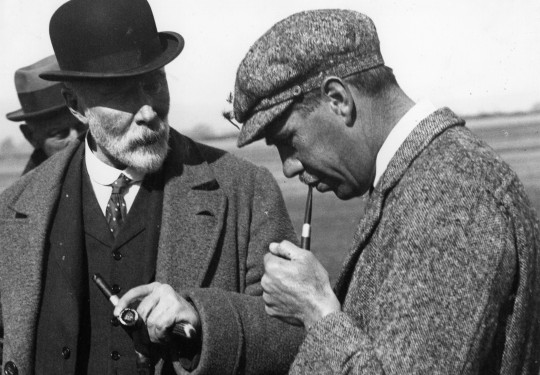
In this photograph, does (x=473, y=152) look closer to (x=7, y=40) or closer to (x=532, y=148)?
(x=532, y=148)

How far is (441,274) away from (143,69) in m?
1.73

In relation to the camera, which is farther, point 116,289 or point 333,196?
point 333,196

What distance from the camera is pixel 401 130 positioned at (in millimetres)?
2137

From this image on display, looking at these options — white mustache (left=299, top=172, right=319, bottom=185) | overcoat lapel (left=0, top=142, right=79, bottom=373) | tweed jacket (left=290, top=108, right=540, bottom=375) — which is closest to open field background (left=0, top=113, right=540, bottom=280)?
overcoat lapel (left=0, top=142, right=79, bottom=373)

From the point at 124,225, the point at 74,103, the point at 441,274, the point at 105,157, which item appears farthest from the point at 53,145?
the point at 441,274

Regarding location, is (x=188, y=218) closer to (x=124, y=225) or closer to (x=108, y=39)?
(x=124, y=225)

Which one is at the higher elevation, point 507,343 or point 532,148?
point 507,343

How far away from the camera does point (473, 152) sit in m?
1.97

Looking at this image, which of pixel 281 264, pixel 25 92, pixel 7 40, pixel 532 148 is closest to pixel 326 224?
pixel 532 148

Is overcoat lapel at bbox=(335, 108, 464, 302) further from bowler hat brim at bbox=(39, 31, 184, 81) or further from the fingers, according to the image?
bowler hat brim at bbox=(39, 31, 184, 81)

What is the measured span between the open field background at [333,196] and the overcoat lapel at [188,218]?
170 cm

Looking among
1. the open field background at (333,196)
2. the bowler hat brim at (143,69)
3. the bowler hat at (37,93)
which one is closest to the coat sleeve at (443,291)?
the bowler hat brim at (143,69)

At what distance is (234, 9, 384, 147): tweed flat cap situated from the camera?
2176 millimetres

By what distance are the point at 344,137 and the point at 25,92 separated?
3.08 metres
